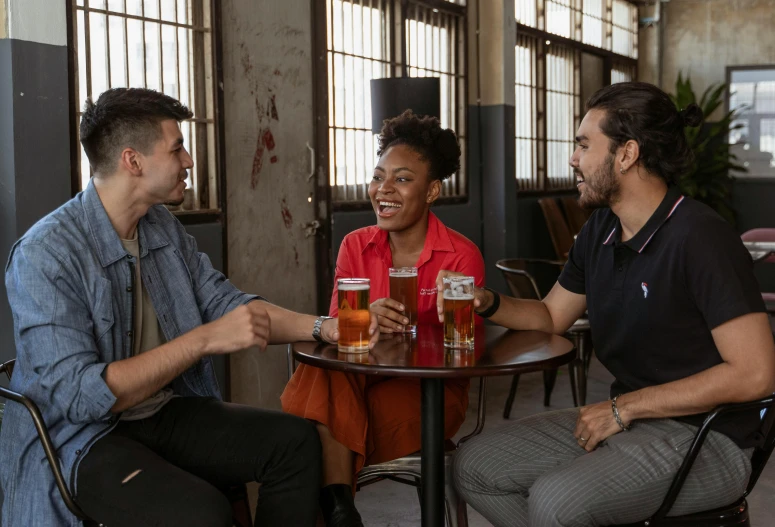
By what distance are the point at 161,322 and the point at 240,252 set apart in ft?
6.22

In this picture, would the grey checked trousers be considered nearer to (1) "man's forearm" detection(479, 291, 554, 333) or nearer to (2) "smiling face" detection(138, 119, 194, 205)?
(1) "man's forearm" detection(479, 291, 554, 333)

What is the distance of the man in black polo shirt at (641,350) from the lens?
185cm

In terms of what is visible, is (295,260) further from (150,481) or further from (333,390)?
(150,481)

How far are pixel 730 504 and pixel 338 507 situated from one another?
0.89 metres

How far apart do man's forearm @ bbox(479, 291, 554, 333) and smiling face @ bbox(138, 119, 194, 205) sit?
0.86m

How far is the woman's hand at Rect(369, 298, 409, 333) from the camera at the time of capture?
224 centimetres

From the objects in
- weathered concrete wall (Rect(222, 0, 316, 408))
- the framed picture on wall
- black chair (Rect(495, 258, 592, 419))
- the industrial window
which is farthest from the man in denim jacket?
the framed picture on wall

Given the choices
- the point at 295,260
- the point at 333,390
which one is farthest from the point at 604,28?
the point at 333,390

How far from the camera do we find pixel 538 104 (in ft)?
25.1

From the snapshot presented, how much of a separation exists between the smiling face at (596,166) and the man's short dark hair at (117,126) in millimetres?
1076

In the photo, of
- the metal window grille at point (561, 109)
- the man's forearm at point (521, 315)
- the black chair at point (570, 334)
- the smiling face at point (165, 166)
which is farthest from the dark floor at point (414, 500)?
the metal window grille at point (561, 109)

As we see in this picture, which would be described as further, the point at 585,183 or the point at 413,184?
the point at 413,184

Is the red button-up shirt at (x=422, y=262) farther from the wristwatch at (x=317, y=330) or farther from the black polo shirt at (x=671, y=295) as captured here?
the black polo shirt at (x=671, y=295)

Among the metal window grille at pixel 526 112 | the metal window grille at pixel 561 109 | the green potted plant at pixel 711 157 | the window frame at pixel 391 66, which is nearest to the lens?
the window frame at pixel 391 66
